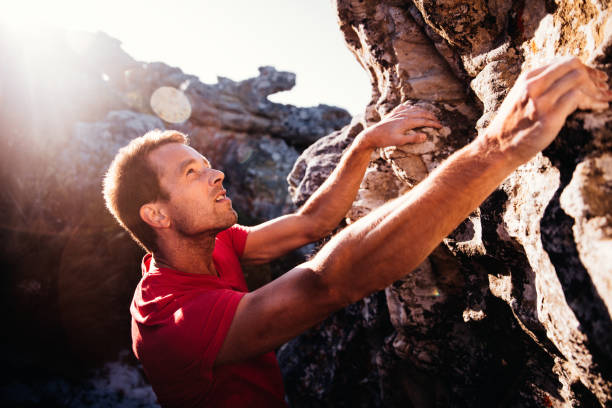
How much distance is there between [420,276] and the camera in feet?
10.4

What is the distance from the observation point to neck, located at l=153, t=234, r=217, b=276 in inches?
96.3

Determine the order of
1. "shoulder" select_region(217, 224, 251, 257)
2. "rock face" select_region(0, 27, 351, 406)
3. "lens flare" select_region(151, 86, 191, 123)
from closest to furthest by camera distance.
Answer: "shoulder" select_region(217, 224, 251, 257)
"rock face" select_region(0, 27, 351, 406)
"lens flare" select_region(151, 86, 191, 123)

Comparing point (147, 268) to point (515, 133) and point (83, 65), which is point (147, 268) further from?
point (83, 65)

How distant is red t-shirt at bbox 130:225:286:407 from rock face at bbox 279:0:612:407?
62.9 inches

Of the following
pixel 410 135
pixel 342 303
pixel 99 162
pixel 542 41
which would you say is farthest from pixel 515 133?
pixel 99 162

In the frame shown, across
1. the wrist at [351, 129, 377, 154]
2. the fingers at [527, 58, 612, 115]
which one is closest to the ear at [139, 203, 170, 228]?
the wrist at [351, 129, 377, 154]

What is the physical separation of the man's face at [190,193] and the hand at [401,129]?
4.30 ft

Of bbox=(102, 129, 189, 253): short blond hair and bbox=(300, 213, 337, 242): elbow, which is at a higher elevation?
bbox=(102, 129, 189, 253): short blond hair

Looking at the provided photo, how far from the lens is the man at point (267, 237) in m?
1.18

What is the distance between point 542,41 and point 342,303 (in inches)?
69.2

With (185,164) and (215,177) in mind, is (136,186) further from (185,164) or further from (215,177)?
(215,177)

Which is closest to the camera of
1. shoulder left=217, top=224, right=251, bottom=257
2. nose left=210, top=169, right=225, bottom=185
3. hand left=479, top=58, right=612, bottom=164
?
hand left=479, top=58, right=612, bottom=164

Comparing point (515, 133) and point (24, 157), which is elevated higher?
point (515, 133)

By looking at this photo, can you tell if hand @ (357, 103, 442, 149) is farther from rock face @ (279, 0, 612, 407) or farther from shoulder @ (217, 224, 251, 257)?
shoulder @ (217, 224, 251, 257)
